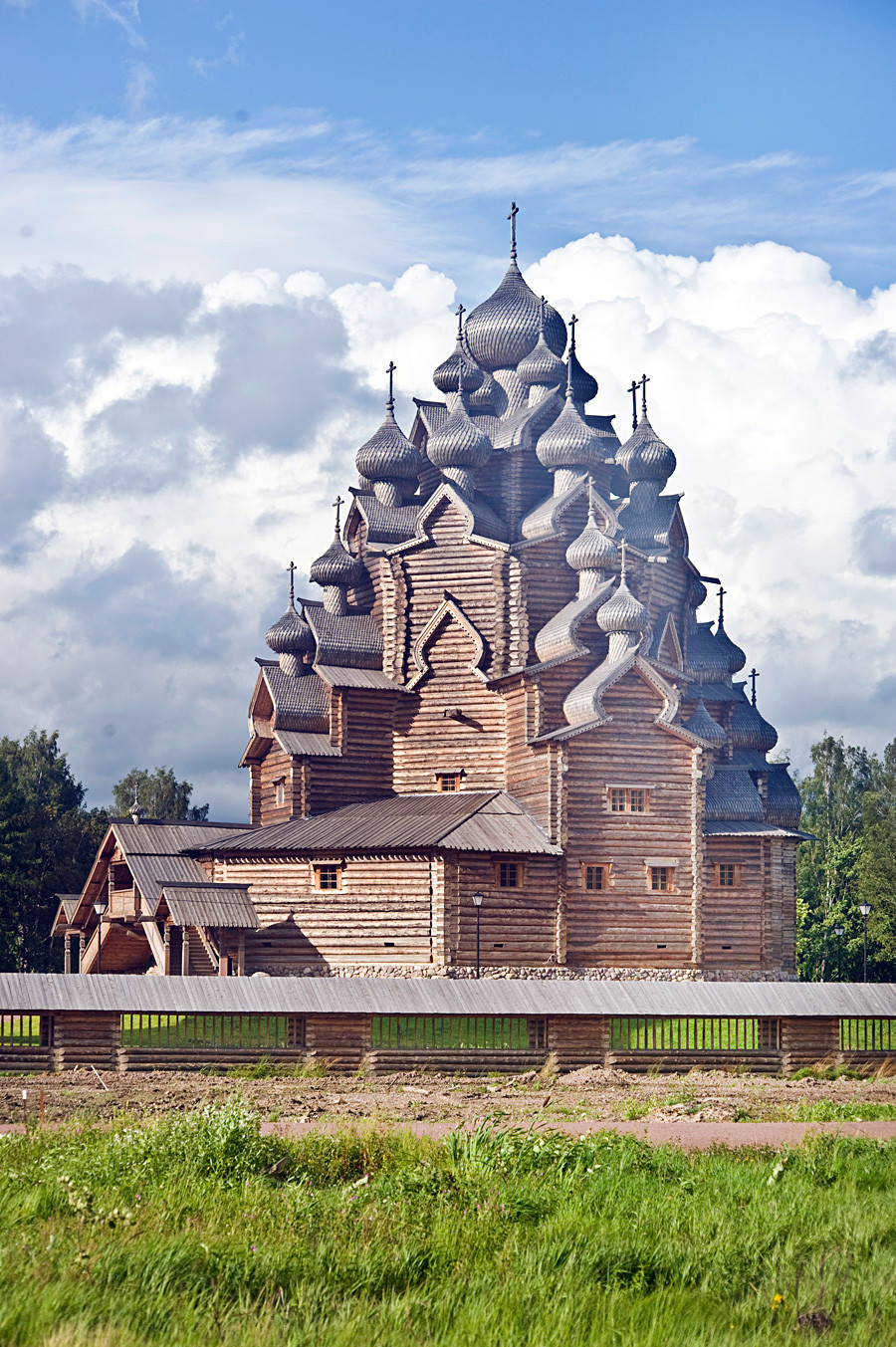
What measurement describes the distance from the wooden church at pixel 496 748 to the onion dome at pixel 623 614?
61 mm

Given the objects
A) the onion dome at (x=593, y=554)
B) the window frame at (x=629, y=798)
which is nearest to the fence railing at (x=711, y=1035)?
the window frame at (x=629, y=798)

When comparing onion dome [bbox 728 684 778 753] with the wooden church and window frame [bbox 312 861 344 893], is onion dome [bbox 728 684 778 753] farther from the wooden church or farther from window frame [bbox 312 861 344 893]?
window frame [bbox 312 861 344 893]

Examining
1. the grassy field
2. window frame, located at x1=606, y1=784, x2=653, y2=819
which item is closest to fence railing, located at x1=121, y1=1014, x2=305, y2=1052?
the grassy field

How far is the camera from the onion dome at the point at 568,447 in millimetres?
37438

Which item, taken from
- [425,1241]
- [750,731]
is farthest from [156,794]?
[425,1241]

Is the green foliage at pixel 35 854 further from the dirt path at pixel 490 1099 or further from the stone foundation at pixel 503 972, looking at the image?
the dirt path at pixel 490 1099

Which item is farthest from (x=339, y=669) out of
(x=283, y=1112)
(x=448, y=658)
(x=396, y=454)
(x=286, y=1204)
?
(x=286, y=1204)

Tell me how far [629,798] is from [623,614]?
4.11 metres

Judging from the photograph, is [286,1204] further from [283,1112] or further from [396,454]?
[396,454]

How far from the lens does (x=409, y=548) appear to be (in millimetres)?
37156

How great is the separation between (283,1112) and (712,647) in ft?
86.1

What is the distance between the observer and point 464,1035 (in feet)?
67.9

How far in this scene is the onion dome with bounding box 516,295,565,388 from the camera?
131 ft

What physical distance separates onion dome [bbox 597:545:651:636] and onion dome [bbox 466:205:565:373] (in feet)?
31.9
